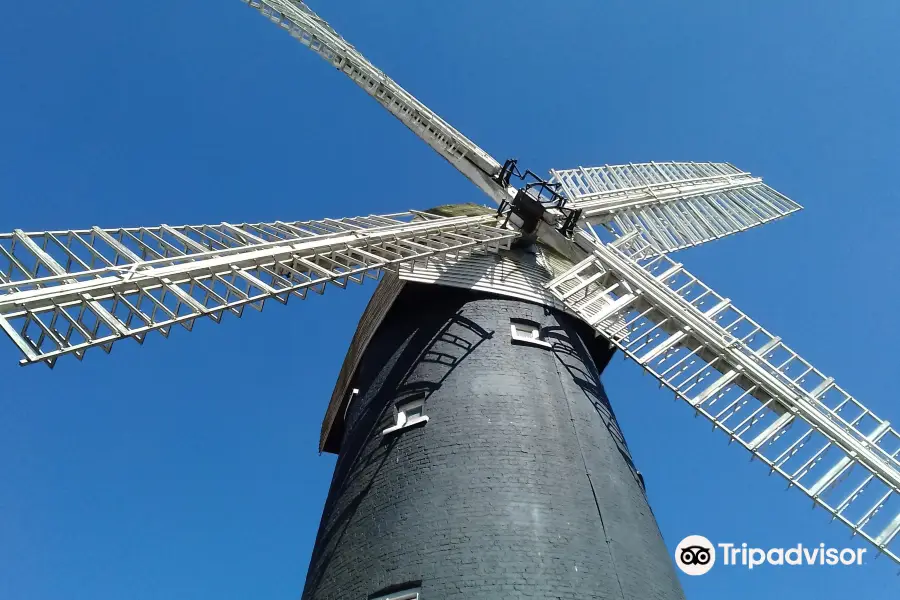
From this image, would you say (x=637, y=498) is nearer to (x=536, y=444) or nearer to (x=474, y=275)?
(x=536, y=444)

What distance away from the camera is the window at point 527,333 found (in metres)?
12.7

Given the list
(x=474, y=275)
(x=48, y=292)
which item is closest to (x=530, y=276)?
(x=474, y=275)

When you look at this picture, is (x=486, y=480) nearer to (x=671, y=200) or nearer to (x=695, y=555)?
(x=695, y=555)

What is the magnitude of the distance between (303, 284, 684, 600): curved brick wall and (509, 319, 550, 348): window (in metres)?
0.13

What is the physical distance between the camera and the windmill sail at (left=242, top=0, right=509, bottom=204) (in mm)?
17938

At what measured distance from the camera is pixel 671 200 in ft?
64.4

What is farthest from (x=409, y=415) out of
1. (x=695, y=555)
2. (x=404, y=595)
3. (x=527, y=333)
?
(x=695, y=555)

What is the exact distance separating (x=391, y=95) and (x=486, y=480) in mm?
12015

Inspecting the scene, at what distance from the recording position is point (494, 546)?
9102 millimetres

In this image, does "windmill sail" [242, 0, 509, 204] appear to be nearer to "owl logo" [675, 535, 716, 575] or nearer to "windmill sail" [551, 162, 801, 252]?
"windmill sail" [551, 162, 801, 252]

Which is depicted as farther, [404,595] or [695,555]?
[695,555]

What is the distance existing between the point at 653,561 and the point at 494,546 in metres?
2.29

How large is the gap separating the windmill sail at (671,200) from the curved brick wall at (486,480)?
491cm

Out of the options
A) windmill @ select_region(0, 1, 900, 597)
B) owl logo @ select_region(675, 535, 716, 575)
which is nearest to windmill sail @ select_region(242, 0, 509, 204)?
windmill @ select_region(0, 1, 900, 597)
